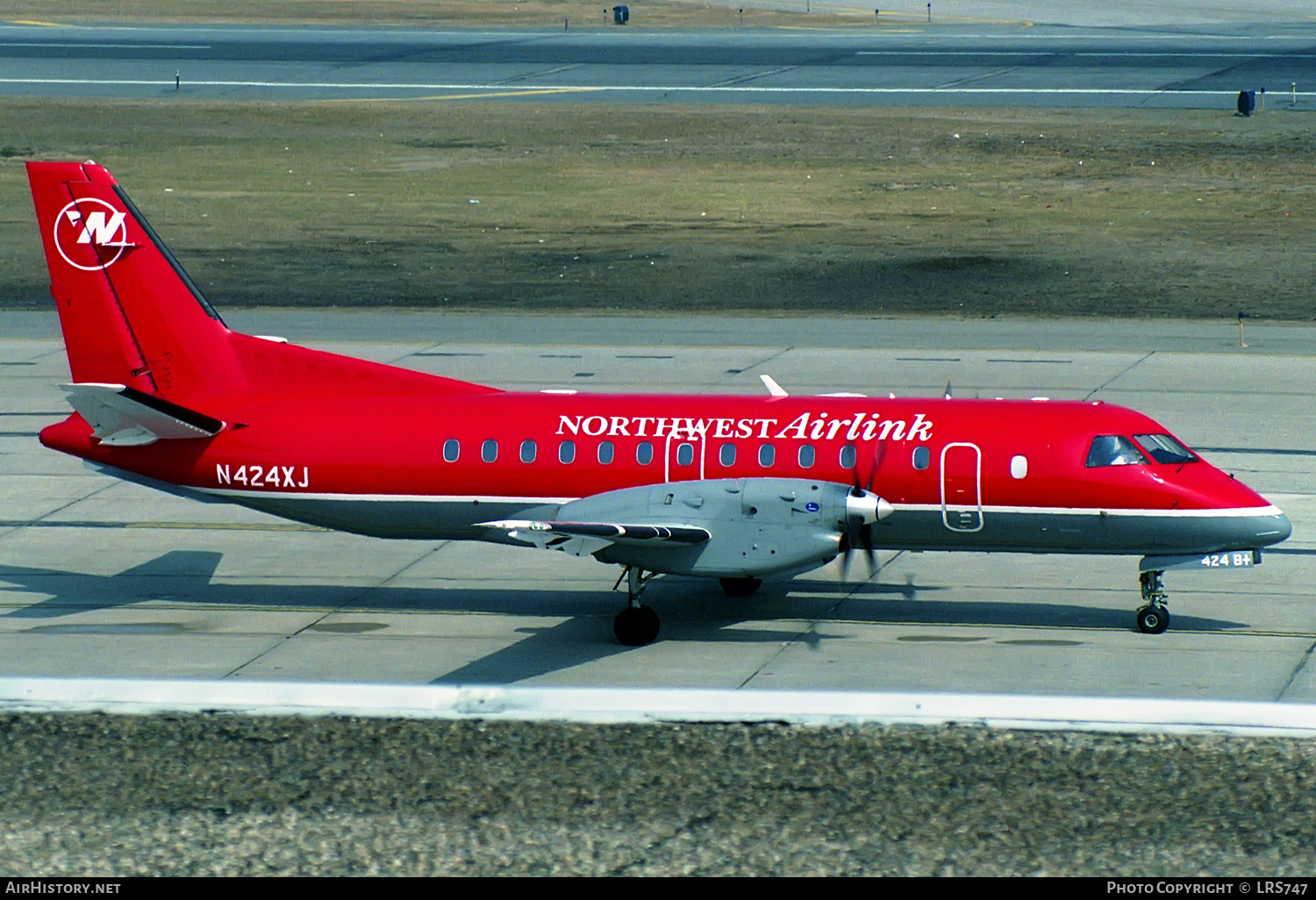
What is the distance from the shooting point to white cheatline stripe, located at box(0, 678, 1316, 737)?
40.6ft

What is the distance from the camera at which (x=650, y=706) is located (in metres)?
12.7

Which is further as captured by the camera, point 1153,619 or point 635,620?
point 1153,619

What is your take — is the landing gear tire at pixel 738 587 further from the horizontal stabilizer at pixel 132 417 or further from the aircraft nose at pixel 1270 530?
the horizontal stabilizer at pixel 132 417

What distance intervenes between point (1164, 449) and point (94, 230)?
15217 mm

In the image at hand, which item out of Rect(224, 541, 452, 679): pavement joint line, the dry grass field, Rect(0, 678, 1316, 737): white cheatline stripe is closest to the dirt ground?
Rect(224, 541, 452, 679): pavement joint line

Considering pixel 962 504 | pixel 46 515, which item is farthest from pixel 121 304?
pixel 962 504

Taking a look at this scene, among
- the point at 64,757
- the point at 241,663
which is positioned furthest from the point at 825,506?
the point at 64,757

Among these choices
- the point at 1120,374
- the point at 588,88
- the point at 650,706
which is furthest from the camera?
the point at 588,88

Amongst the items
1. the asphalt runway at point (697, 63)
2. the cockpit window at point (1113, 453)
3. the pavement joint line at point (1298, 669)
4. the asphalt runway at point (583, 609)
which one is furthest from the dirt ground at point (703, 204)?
the pavement joint line at point (1298, 669)

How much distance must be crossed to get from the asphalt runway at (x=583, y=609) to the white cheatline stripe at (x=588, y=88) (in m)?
50.1

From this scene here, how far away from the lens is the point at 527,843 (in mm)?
12688

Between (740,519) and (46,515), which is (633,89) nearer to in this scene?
(46,515)

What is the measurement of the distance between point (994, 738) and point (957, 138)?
2450 inches

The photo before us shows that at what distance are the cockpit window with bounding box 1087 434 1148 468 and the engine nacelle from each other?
3.03 m
